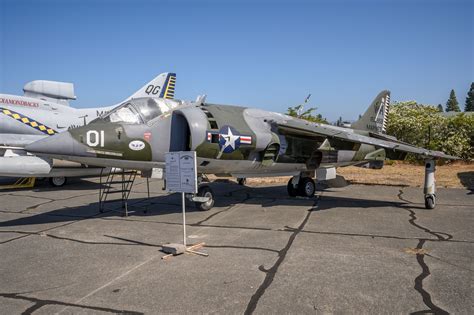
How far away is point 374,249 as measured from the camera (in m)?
6.11

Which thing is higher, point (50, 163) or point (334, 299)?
point (50, 163)

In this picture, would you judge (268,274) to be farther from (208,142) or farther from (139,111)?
(139,111)

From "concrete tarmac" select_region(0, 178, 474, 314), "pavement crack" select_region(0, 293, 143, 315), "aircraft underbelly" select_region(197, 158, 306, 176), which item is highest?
"aircraft underbelly" select_region(197, 158, 306, 176)

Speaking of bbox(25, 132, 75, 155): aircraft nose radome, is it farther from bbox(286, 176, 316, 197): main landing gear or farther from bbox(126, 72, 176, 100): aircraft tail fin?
bbox(126, 72, 176, 100): aircraft tail fin

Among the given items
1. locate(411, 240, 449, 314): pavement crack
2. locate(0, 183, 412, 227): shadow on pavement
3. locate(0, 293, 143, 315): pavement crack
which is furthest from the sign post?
locate(411, 240, 449, 314): pavement crack

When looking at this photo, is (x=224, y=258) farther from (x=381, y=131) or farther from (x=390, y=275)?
(x=381, y=131)

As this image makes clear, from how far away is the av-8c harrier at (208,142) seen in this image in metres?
7.94

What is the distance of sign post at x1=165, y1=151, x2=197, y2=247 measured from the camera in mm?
6242

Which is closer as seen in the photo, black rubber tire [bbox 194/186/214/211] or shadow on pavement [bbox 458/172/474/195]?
black rubber tire [bbox 194/186/214/211]

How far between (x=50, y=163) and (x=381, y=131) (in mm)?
13011

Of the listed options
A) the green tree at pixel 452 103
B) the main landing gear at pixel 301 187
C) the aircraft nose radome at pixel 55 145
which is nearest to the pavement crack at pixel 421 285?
the main landing gear at pixel 301 187

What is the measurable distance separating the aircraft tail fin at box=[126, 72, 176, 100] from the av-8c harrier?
511 inches

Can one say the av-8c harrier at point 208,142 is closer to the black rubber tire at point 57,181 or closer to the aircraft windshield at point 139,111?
the aircraft windshield at point 139,111

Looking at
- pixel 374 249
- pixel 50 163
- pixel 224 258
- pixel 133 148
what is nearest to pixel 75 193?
pixel 50 163
